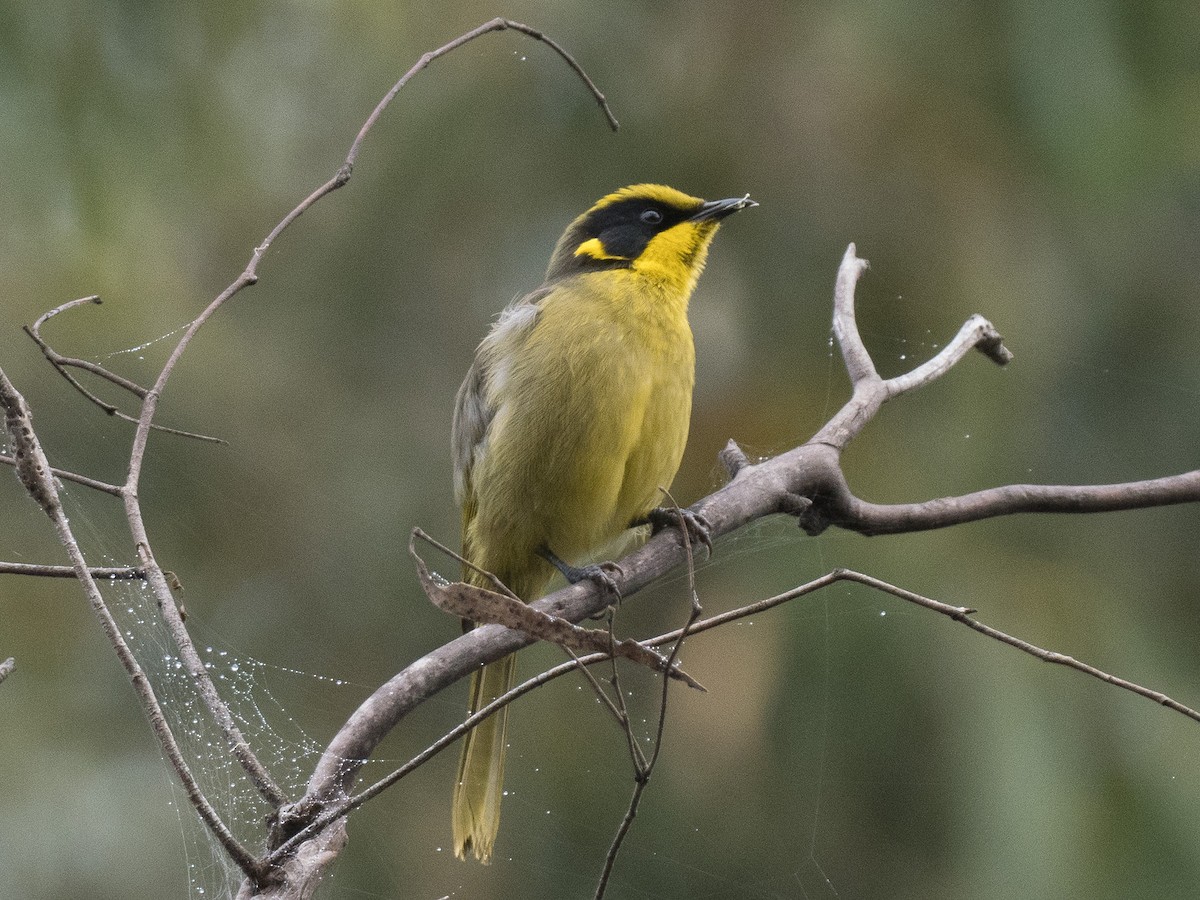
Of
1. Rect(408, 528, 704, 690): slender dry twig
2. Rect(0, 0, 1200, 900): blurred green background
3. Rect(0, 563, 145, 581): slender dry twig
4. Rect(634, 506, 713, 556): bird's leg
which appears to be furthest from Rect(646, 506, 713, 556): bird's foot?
Rect(0, 563, 145, 581): slender dry twig

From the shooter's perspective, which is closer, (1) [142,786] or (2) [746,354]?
(1) [142,786]

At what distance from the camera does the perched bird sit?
3148 millimetres

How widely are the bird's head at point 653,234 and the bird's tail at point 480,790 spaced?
1.21 m

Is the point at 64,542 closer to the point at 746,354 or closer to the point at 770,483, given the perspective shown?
the point at 770,483

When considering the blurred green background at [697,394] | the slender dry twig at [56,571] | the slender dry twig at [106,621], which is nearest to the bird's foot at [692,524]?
the blurred green background at [697,394]

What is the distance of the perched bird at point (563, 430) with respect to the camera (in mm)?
3148

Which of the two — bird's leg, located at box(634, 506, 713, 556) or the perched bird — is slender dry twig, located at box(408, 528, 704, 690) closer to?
bird's leg, located at box(634, 506, 713, 556)

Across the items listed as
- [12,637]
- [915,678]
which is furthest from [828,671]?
[12,637]

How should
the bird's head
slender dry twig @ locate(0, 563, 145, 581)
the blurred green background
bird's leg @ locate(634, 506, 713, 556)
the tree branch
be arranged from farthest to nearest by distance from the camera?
Answer: the blurred green background, the bird's head, bird's leg @ locate(634, 506, 713, 556), the tree branch, slender dry twig @ locate(0, 563, 145, 581)

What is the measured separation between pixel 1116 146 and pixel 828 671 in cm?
221

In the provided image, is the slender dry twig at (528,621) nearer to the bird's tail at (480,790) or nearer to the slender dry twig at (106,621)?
the slender dry twig at (106,621)

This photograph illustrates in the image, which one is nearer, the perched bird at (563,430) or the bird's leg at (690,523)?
the bird's leg at (690,523)

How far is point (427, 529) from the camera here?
520 cm

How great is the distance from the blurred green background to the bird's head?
2.44 ft
